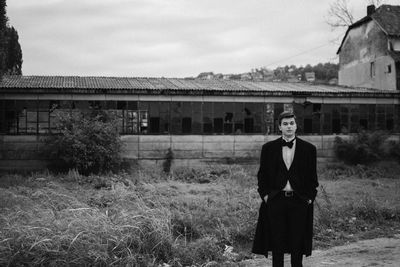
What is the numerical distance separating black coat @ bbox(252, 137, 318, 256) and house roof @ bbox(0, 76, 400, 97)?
16.4 metres

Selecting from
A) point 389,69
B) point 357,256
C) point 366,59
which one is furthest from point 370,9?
point 357,256

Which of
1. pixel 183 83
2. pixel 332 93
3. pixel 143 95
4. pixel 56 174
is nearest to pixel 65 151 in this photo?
pixel 56 174

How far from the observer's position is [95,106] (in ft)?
69.2

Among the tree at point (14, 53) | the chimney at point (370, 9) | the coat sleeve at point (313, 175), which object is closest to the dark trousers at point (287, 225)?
the coat sleeve at point (313, 175)

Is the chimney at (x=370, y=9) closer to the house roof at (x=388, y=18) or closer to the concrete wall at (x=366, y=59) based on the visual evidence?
the house roof at (x=388, y=18)

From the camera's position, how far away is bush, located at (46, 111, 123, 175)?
18953 mm

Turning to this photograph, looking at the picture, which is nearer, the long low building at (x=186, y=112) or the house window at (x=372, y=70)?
the long low building at (x=186, y=112)

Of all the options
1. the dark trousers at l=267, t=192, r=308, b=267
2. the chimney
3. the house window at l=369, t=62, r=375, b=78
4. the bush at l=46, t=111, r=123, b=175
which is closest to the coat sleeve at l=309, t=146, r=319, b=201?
the dark trousers at l=267, t=192, r=308, b=267

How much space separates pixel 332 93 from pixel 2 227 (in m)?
20.2

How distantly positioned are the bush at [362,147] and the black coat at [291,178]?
1834cm

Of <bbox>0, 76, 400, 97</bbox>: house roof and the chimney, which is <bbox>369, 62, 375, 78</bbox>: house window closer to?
<bbox>0, 76, 400, 97</bbox>: house roof

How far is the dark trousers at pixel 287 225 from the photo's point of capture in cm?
530

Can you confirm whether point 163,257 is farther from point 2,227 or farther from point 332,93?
point 332,93

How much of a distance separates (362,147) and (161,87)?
11.2 meters
